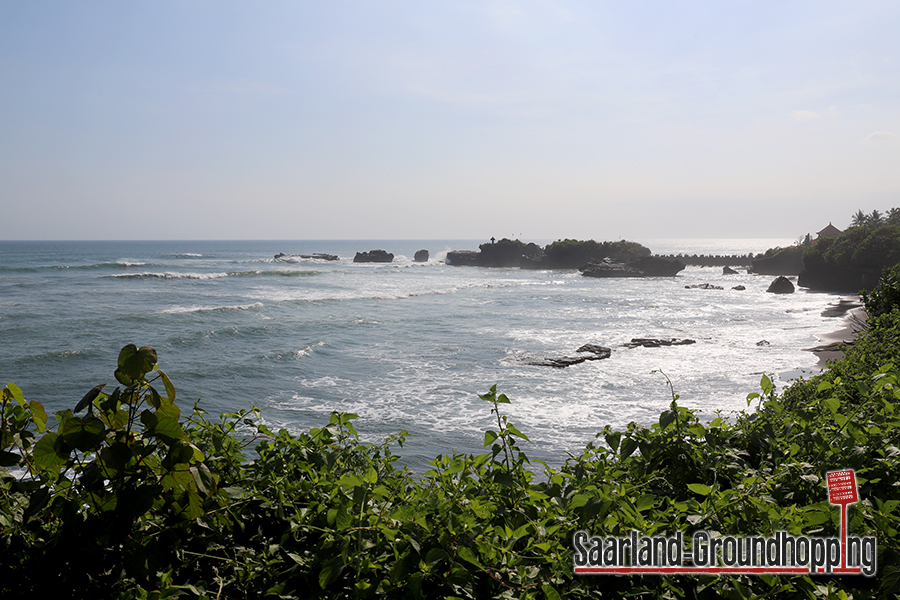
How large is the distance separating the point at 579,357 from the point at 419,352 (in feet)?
22.8

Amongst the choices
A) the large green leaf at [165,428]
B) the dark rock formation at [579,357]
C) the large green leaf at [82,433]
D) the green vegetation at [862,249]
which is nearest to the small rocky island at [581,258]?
the green vegetation at [862,249]

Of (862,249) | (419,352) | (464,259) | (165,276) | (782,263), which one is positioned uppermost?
(464,259)

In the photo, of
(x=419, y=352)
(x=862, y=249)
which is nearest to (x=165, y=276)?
(x=419, y=352)

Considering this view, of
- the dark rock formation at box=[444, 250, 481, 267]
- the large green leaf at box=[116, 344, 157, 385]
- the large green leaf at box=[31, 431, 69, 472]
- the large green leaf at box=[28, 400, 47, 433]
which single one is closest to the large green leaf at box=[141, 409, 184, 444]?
the large green leaf at box=[116, 344, 157, 385]

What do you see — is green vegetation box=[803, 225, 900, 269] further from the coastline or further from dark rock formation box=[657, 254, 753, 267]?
dark rock formation box=[657, 254, 753, 267]

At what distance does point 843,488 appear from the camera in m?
1.65

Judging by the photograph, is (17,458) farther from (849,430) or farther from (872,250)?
(872,250)

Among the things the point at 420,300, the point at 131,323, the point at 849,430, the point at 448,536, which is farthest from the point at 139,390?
the point at 420,300

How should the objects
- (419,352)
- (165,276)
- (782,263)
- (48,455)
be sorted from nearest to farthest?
(48,455) → (419,352) → (165,276) → (782,263)

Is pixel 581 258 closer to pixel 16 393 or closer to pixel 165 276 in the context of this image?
pixel 165 276

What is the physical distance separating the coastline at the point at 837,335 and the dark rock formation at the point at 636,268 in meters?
33.0

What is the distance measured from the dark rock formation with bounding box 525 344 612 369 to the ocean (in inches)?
17.9

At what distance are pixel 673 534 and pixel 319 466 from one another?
1508 millimetres

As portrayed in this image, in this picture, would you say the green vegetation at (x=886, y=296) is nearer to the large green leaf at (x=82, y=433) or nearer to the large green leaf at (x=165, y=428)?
the large green leaf at (x=165, y=428)
